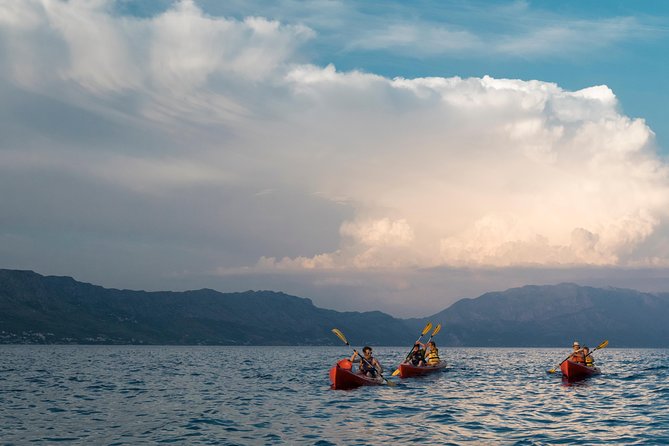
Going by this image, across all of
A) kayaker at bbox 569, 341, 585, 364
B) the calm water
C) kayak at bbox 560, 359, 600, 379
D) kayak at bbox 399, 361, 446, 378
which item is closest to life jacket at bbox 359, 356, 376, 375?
the calm water

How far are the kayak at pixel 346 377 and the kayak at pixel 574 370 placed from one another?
19.1 meters

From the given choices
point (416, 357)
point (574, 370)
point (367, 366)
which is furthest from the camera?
point (416, 357)

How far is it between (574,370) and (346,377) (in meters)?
22.5

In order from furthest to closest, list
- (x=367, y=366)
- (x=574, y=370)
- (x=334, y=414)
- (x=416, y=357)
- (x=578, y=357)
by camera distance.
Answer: (x=416, y=357) < (x=578, y=357) < (x=574, y=370) < (x=367, y=366) < (x=334, y=414)

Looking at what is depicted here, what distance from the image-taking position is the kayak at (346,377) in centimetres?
4456

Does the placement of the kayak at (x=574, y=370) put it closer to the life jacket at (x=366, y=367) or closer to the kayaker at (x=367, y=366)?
the kayaker at (x=367, y=366)

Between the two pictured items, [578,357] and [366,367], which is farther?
[578,357]

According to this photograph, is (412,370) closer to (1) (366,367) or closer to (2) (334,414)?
(1) (366,367)

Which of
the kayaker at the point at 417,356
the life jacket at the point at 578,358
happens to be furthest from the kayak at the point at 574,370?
the kayaker at the point at 417,356

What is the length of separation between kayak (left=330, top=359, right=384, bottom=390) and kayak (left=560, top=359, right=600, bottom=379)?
62.8ft

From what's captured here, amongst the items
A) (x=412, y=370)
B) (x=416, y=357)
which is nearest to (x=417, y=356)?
(x=416, y=357)

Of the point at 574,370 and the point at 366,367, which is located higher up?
the point at 366,367

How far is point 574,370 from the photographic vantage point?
5428 cm

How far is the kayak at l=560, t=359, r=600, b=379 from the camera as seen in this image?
177 feet
